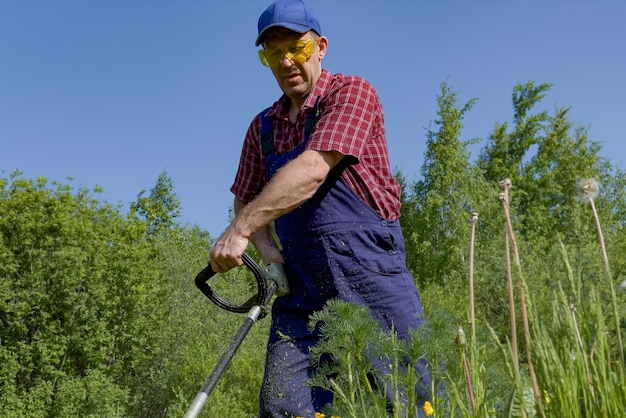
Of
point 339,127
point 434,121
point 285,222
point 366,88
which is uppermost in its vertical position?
point 434,121

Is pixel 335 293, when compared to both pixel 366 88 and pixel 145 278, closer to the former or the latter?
pixel 366 88

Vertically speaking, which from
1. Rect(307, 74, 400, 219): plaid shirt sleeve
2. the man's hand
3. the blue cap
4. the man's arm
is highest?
the blue cap

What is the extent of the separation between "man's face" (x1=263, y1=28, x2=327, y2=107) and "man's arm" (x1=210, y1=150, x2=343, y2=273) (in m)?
0.58

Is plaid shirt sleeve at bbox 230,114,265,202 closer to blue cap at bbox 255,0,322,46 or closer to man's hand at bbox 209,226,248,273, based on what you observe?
blue cap at bbox 255,0,322,46

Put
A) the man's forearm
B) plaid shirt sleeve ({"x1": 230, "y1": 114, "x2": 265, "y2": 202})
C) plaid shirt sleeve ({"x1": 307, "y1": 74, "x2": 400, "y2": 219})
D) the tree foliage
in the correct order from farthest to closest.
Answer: the tree foliage
plaid shirt sleeve ({"x1": 230, "y1": 114, "x2": 265, "y2": 202})
plaid shirt sleeve ({"x1": 307, "y1": 74, "x2": 400, "y2": 219})
the man's forearm

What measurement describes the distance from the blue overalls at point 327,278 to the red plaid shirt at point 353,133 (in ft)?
0.24

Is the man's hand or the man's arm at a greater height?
the man's arm

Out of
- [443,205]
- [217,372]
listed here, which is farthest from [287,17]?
[443,205]

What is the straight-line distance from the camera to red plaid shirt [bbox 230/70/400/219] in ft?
10.6

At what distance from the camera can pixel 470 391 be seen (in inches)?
62.2

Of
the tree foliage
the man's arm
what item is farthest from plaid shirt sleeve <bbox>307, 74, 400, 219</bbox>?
the tree foliage

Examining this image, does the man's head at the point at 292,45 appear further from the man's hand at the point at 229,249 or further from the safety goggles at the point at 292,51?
the man's hand at the point at 229,249

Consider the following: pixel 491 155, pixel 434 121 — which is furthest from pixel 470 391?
pixel 491 155

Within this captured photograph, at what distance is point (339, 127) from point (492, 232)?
21.0 meters
